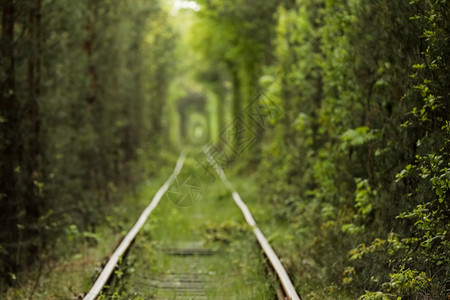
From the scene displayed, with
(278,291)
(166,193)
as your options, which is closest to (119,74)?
(166,193)

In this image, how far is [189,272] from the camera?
7887 millimetres

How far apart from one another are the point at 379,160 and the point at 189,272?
125 inches

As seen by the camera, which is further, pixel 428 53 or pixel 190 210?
pixel 190 210

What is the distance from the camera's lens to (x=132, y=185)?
18.2m

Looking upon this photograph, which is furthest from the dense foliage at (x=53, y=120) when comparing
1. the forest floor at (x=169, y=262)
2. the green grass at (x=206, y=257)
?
the green grass at (x=206, y=257)

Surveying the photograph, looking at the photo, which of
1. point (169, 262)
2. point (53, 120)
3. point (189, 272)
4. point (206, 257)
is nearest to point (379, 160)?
point (189, 272)

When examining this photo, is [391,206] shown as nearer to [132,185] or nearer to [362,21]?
[362,21]

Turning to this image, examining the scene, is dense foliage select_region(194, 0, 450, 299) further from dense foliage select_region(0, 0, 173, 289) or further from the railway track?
dense foliage select_region(0, 0, 173, 289)

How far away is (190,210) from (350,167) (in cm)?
644

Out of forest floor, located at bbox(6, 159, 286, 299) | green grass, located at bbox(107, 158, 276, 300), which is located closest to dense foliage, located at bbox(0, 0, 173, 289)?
forest floor, located at bbox(6, 159, 286, 299)

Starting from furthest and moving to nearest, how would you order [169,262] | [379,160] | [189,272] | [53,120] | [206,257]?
[53,120]
[206,257]
[169,262]
[189,272]
[379,160]

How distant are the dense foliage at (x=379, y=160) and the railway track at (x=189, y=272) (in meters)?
0.53

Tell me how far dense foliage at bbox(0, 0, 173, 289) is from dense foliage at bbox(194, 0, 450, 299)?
13.3 feet

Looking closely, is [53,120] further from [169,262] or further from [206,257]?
[206,257]
